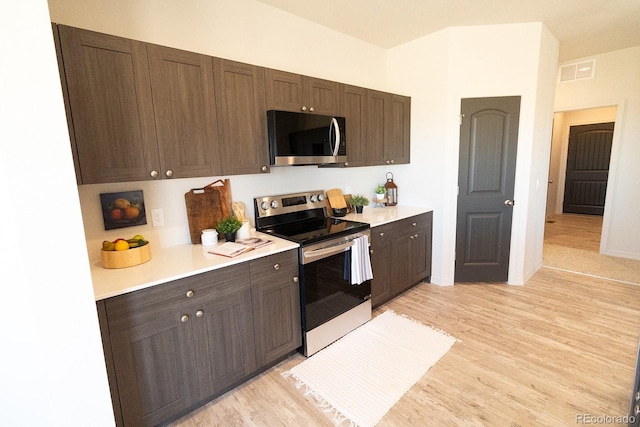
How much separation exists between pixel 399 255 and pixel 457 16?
7.76ft

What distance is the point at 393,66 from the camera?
369cm

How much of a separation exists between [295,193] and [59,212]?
1.88 meters

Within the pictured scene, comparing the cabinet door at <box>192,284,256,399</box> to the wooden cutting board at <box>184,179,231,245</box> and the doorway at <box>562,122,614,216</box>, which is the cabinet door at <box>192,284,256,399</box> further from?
the doorway at <box>562,122,614,216</box>

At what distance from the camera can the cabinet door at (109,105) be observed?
153cm

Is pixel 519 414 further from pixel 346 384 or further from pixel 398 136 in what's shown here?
pixel 398 136

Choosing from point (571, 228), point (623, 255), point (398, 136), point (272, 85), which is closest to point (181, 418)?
point (272, 85)

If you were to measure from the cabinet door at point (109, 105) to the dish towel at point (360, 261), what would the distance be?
5.11ft

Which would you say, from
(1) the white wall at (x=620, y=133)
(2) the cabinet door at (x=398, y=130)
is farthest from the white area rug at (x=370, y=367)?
(1) the white wall at (x=620, y=133)

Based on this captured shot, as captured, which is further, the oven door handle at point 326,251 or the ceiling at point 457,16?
the ceiling at point 457,16

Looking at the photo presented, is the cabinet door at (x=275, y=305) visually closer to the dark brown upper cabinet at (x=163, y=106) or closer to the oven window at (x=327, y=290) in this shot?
the oven window at (x=327, y=290)

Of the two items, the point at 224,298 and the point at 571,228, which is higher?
the point at 224,298

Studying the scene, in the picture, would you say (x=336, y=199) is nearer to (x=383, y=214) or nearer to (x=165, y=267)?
(x=383, y=214)

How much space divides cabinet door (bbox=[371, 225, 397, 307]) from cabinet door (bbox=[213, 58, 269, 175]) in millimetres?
1244

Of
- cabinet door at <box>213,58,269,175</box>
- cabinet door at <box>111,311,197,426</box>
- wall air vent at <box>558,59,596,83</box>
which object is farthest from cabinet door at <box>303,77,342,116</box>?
wall air vent at <box>558,59,596,83</box>
